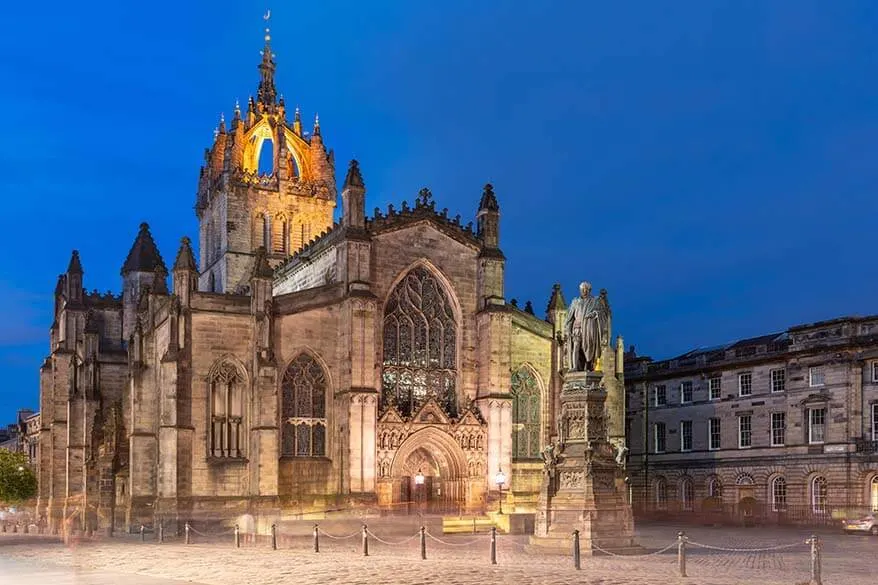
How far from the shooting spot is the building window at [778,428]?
182ft

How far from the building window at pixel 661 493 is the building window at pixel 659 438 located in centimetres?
182

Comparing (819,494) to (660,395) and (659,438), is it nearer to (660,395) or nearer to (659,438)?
(659,438)

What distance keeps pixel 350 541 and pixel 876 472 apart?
27629 millimetres

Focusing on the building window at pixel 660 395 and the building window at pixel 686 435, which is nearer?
the building window at pixel 686 435

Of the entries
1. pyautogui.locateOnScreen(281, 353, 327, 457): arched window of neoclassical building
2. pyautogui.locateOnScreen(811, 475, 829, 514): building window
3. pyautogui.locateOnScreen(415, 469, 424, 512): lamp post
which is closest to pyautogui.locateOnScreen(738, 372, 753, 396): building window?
pyautogui.locateOnScreen(811, 475, 829, 514): building window

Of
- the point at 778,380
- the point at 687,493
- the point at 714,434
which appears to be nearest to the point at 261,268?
the point at 778,380

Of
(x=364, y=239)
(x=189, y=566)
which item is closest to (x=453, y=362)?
(x=364, y=239)

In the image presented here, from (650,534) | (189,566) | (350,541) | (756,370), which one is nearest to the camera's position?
(189,566)

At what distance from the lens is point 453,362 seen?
157 feet

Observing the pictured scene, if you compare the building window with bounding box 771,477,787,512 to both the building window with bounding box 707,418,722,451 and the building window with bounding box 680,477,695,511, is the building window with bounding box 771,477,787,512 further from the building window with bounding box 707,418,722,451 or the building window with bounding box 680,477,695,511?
the building window with bounding box 680,477,695,511

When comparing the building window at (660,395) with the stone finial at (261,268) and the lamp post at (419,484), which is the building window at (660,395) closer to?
the lamp post at (419,484)

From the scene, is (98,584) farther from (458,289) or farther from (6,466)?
(6,466)

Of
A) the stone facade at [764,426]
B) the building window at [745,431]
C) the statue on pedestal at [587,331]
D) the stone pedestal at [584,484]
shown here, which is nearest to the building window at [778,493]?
the stone facade at [764,426]

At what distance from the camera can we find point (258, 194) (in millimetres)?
62875
